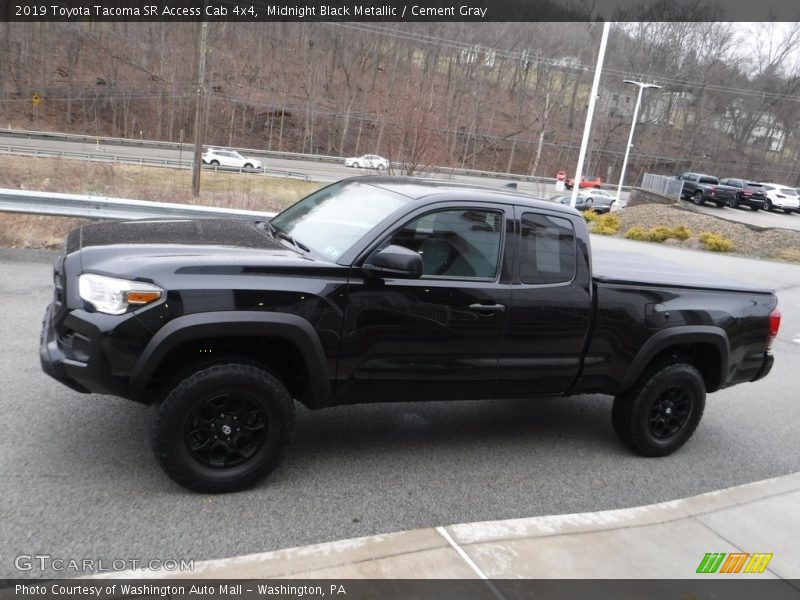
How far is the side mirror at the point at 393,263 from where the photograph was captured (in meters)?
3.63

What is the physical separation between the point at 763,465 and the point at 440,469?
2.73 meters

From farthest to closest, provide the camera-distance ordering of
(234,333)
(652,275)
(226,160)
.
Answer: (226,160) → (652,275) → (234,333)

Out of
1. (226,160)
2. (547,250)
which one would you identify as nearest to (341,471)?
(547,250)

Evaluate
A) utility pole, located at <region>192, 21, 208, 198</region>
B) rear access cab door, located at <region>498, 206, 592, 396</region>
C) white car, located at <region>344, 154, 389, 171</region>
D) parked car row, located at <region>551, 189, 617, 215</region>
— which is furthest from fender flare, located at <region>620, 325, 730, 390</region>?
parked car row, located at <region>551, 189, 617, 215</region>

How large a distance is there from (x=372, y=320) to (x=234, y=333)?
2.64 ft

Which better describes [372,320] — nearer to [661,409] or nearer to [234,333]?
[234,333]

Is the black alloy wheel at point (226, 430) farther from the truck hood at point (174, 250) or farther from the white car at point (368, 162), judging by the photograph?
the white car at point (368, 162)

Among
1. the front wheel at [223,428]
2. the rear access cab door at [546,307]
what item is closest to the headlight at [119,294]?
the front wheel at [223,428]

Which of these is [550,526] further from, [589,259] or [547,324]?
[589,259]

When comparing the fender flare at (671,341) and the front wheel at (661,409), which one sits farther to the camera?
the front wheel at (661,409)

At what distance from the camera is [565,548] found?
3.53 metres

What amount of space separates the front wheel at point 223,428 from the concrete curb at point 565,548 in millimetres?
624

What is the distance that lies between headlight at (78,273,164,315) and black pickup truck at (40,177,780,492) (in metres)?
0.01
